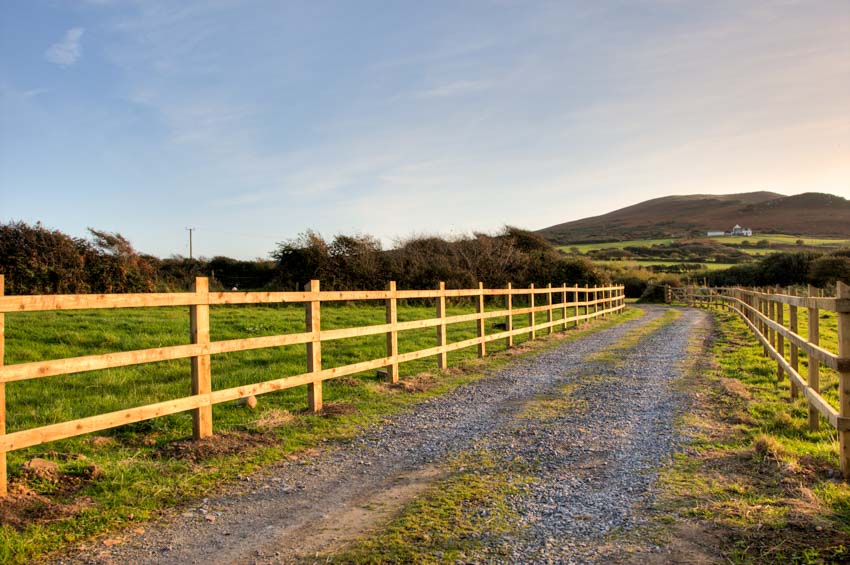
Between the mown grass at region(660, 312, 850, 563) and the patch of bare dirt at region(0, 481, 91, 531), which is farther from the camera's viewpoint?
the patch of bare dirt at region(0, 481, 91, 531)

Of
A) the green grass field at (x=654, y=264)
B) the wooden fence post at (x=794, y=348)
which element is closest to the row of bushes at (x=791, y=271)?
the green grass field at (x=654, y=264)

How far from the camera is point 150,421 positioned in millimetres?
6305

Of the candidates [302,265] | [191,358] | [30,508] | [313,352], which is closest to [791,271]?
[302,265]

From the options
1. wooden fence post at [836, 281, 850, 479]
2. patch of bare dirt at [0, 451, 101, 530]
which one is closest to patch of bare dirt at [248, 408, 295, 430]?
patch of bare dirt at [0, 451, 101, 530]

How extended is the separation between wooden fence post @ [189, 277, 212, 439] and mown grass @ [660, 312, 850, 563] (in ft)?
13.0

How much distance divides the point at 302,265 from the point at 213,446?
2076 centimetres

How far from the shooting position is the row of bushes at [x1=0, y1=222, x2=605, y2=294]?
19250 millimetres

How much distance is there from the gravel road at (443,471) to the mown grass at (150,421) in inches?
14.7

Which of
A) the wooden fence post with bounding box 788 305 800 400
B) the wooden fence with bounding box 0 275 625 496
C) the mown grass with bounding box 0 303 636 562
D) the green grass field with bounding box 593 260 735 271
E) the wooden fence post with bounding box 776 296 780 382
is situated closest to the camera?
the mown grass with bounding box 0 303 636 562

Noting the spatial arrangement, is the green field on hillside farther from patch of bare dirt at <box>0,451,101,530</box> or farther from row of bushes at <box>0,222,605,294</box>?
patch of bare dirt at <box>0,451,101,530</box>

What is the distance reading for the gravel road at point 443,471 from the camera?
3.33 metres

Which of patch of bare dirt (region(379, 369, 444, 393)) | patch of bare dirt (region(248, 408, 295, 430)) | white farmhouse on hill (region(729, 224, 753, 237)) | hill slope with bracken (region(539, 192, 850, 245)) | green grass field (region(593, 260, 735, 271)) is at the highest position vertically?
hill slope with bracken (region(539, 192, 850, 245))

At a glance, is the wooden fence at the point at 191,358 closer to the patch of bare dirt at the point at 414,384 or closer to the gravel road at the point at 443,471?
the patch of bare dirt at the point at 414,384

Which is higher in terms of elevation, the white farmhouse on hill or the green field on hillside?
the white farmhouse on hill
